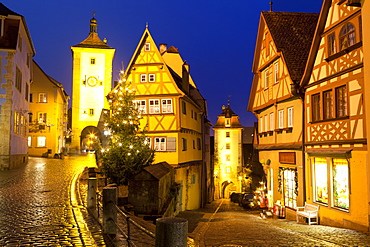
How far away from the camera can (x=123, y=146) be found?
18109 millimetres

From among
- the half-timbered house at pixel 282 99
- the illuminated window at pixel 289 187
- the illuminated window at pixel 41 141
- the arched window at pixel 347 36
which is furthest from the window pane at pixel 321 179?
the illuminated window at pixel 41 141

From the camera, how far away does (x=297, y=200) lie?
57.6 feet

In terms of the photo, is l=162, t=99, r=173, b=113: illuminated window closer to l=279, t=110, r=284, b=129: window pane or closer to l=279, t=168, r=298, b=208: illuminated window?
l=279, t=110, r=284, b=129: window pane

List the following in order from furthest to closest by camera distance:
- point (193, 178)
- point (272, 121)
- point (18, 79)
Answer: point (193, 178), point (18, 79), point (272, 121)

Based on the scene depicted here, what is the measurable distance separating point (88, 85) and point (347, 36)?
3662cm

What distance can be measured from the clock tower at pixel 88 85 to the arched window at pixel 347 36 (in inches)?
1403

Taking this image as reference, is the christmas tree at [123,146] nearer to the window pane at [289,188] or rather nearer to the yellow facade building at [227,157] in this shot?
the window pane at [289,188]

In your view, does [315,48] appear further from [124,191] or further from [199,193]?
[199,193]

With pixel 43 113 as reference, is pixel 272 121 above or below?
below

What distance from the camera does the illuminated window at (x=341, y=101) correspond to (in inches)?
552

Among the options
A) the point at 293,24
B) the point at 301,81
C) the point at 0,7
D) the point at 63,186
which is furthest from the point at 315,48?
the point at 0,7

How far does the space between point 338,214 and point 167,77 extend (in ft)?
53.8

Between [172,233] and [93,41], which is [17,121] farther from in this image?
[172,233]

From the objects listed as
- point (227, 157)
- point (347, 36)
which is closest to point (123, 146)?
point (347, 36)
